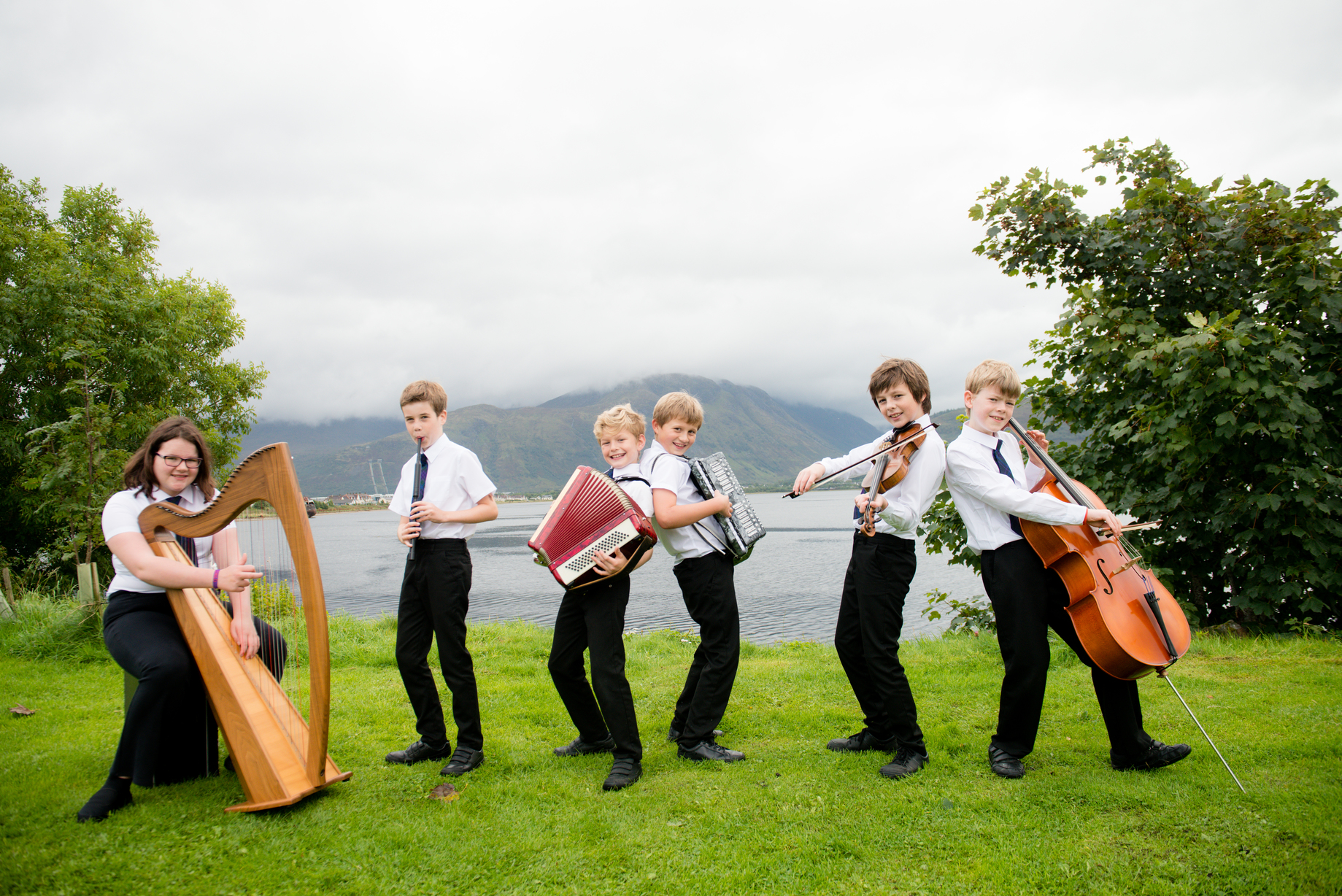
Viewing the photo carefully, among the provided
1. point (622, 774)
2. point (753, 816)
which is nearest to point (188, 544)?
point (622, 774)

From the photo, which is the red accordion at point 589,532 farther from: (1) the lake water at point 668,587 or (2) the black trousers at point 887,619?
(1) the lake water at point 668,587

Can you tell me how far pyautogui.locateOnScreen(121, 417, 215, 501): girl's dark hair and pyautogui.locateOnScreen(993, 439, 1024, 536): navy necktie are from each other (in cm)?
421

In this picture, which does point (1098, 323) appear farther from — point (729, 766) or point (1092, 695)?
point (729, 766)

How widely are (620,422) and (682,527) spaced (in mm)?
751

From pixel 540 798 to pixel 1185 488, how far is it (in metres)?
6.60

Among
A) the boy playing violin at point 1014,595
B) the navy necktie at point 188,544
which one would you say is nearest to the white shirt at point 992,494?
the boy playing violin at point 1014,595

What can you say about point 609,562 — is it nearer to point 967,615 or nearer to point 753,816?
point 753,816

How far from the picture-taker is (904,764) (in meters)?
3.84

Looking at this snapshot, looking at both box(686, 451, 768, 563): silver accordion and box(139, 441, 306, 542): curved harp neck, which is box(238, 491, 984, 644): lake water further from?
box(686, 451, 768, 563): silver accordion

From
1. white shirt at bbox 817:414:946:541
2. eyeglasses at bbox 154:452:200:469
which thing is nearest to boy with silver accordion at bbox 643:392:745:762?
white shirt at bbox 817:414:946:541

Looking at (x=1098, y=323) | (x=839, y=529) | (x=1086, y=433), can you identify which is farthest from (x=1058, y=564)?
(x=839, y=529)

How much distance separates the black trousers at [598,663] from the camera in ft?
13.0

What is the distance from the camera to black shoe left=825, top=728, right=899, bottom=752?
421cm

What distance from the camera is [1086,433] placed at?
834 cm
